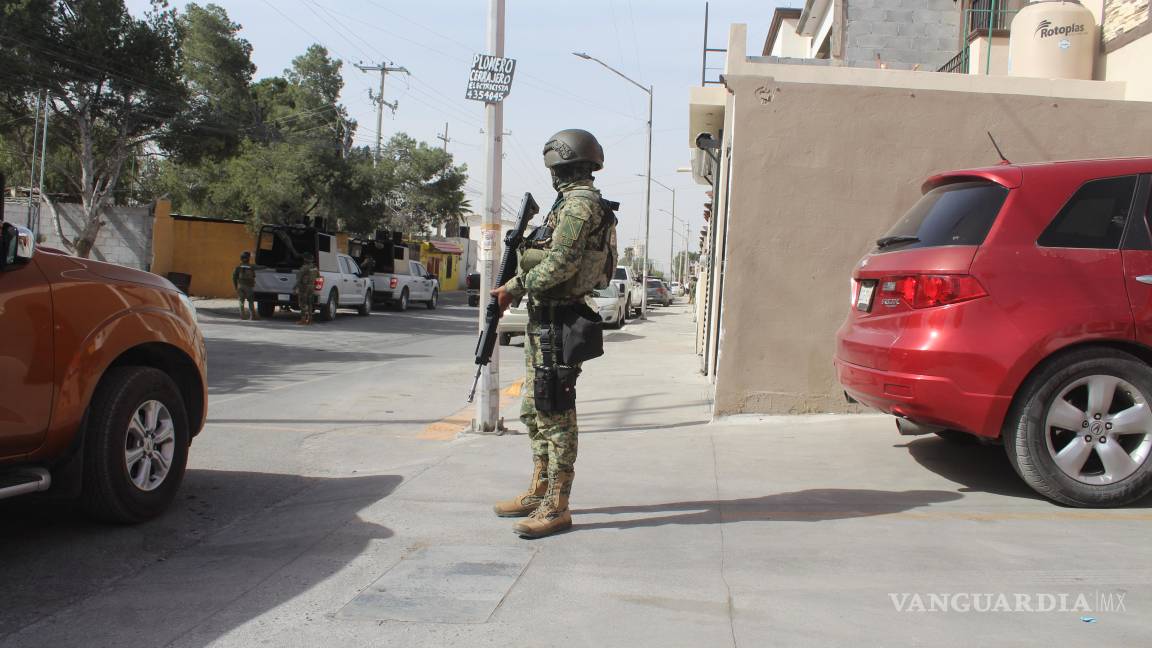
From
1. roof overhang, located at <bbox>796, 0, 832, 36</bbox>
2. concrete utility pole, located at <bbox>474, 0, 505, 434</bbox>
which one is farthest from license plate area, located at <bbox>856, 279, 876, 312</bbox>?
roof overhang, located at <bbox>796, 0, 832, 36</bbox>

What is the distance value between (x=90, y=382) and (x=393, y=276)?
25.3 meters

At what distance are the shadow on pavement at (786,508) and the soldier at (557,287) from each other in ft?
0.90

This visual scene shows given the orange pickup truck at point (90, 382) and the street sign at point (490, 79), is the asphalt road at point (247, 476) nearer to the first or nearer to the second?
the orange pickup truck at point (90, 382)

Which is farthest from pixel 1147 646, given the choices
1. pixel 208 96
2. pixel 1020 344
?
pixel 208 96

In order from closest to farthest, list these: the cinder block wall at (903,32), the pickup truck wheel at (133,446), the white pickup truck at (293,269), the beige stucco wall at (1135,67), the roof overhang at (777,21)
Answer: the pickup truck wheel at (133,446), the beige stucco wall at (1135,67), the cinder block wall at (903,32), the white pickup truck at (293,269), the roof overhang at (777,21)

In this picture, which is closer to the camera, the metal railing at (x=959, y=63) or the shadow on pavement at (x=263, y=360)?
the shadow on pavement at (x=263, y=360)

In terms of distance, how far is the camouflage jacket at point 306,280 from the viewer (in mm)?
21062

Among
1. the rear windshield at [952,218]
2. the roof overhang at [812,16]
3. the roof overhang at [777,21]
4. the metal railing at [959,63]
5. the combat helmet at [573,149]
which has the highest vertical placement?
the roof overhang at [777,21]

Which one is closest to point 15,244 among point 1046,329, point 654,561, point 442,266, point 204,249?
point 654,561

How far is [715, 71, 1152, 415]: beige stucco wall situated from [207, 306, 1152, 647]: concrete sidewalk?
1201 millimetres

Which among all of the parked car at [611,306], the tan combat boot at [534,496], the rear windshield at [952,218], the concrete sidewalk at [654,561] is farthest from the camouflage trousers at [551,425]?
the parked car at [611,306]

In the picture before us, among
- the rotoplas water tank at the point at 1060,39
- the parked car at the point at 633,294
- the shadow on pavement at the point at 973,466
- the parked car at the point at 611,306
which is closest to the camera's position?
the shadow on pavement at the point at 973,466

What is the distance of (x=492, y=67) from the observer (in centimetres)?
713

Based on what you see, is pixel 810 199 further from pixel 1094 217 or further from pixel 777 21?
pixel 777 21
